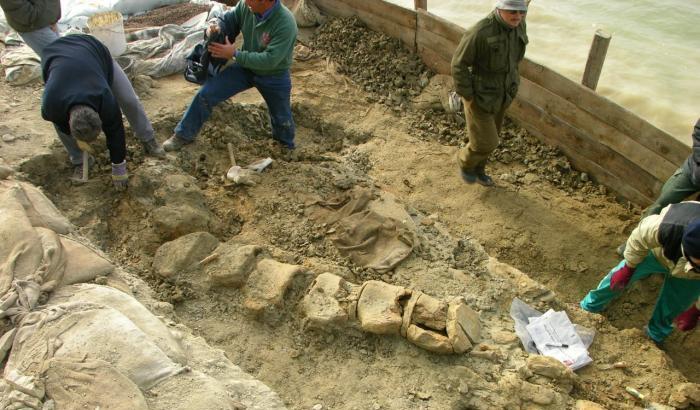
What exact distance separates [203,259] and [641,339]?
299cm

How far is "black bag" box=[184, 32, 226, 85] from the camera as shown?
4207mm

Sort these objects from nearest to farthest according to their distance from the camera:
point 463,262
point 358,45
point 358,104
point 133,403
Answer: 1. point 133,403
2. point 463,262
3. point 358,104
4. point 358,45

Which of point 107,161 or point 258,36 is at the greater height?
point 258,36

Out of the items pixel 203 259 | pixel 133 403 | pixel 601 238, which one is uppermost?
pixel 133 403

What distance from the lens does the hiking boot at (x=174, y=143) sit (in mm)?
4488

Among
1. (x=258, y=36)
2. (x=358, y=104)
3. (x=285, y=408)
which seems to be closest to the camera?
(x=285, y=408)

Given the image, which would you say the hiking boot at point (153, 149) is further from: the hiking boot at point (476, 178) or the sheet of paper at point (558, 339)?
the sheet of paper at point (558, 339)

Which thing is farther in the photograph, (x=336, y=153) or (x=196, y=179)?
(x=336, y=153)

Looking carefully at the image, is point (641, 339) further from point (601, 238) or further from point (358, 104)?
point (358, 104)

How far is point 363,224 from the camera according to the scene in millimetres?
3924

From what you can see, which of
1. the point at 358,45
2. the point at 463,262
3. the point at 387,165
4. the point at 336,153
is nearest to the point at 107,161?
the point at 336,153

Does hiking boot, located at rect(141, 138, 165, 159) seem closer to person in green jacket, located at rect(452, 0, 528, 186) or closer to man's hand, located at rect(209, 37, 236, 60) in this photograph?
man's hand, located at rect(209, 37, 236, 60)

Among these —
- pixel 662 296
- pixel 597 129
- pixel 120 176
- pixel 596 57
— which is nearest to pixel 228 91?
pixel 120 176

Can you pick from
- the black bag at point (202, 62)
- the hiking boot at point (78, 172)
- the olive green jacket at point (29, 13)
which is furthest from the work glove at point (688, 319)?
the olive green jacket at point (29, 13)
